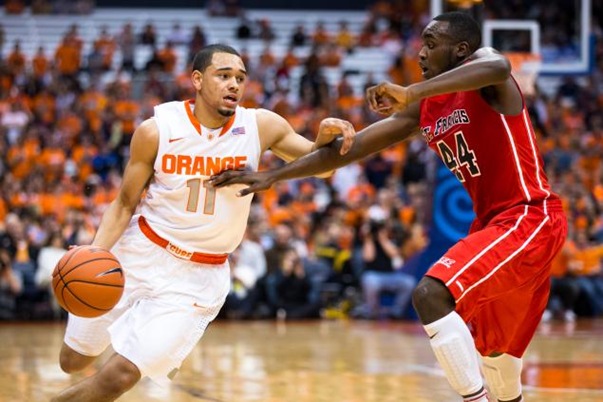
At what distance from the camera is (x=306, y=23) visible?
88.1 ft

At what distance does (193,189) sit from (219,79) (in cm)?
65

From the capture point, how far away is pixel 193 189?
20.0ft

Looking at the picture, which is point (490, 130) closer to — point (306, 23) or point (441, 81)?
point (441, 81)

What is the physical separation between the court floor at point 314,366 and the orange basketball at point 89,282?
2.46 m

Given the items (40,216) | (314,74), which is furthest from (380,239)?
(314,74)

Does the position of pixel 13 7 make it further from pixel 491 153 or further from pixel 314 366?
pixel 491 153

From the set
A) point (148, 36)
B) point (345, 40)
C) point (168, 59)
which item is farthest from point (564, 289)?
point (148, 36)

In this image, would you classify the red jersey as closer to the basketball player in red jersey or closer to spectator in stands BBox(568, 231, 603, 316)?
the basketball player in red jersey

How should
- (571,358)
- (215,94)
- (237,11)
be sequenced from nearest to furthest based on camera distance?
(215,94) < (571,358) < (237,11)

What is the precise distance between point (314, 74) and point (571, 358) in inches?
488

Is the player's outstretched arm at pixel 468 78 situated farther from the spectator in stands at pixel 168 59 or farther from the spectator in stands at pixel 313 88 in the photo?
the spectator in stands at pixel 168 59

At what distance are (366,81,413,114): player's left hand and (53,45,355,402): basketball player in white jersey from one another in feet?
1.84

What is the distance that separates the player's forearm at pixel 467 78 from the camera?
17.2ft

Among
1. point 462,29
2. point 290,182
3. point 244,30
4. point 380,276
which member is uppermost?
point 462,29
